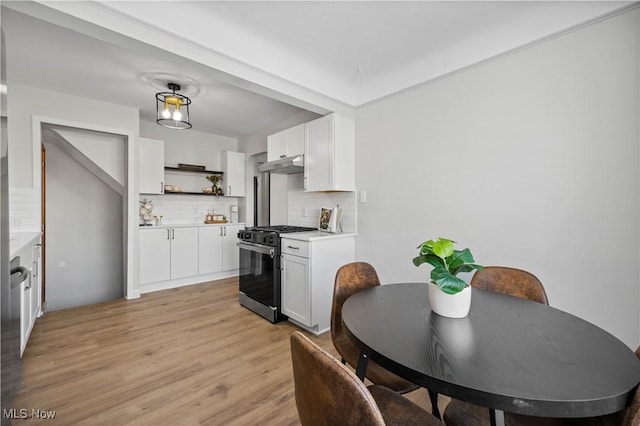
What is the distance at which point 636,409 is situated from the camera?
65 centimetres

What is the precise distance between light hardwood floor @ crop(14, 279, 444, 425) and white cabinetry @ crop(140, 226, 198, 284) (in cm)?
72

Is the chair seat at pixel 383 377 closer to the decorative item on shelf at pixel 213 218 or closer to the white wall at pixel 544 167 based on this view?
the white wall at pixel 544 167

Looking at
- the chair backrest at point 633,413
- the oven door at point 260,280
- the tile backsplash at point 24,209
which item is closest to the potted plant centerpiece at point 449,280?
the chair backrest at point 633,413

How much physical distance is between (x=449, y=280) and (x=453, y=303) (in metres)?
0.12

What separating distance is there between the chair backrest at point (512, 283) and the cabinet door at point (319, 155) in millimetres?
1683

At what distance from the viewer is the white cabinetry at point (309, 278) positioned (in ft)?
8.84

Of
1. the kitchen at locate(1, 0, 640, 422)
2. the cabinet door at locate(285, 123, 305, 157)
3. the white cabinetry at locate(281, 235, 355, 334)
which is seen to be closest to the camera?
the kitchen at locate(1, 0, 640, 422)

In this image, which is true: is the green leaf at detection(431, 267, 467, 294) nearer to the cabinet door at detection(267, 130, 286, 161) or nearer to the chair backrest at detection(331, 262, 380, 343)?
the chair backrest at detection(331, 262, 380, 343)

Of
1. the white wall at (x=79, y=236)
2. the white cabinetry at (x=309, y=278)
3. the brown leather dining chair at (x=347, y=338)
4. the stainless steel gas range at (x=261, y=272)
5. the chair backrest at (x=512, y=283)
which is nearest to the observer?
the brown leather dining chair at (x=347, y=338)

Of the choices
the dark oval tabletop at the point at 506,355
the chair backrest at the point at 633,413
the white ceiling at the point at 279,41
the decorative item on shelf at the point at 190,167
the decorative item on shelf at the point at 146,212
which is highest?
the white ceiling at the point at 279,41

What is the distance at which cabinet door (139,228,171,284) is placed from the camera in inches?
152

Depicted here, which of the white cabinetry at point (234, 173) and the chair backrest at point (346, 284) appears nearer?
the chair backrest at point (346, 284)

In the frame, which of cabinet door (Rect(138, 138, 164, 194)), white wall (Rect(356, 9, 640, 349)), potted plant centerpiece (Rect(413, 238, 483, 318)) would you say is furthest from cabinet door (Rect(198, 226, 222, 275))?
potted plant centerpiece (Rect(413, 238, 483, 318))

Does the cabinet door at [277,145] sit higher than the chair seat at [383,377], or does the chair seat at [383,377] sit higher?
the cabinet door at [277,145]
